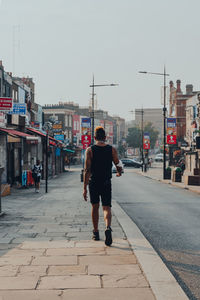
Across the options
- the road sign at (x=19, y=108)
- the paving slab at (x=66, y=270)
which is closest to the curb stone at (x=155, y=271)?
the paving slab at (x=66, y=270)

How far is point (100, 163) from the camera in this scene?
6.83 m

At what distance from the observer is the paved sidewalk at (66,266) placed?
167 inches

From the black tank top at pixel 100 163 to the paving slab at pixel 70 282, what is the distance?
2.28 metres

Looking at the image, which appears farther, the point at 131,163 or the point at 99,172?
the point at 131,163

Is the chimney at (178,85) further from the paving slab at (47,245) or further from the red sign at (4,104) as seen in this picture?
the paving slab at (47,245)

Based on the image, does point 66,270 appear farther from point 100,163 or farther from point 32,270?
point 100,163

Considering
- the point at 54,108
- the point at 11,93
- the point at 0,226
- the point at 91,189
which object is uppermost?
Answer: the point at 54,108

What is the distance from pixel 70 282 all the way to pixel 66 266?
0.68 m

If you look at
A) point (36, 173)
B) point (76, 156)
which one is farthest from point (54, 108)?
point (36, 173)

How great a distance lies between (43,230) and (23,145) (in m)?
19.9

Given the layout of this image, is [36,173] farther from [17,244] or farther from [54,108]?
[54,108]

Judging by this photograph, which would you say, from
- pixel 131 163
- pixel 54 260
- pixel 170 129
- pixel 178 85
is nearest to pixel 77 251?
pixel 54 260

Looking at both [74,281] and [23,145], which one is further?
[23,145]

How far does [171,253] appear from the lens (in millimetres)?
6289
